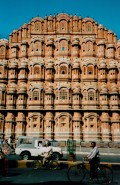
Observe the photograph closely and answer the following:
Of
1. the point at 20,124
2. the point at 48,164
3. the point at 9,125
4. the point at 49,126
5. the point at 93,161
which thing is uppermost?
the point at 20,124

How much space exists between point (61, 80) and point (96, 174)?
2950cm

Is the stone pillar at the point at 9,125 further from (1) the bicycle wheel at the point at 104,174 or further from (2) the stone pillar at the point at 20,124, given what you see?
(1) the bicycle wheel at the point at 104,174

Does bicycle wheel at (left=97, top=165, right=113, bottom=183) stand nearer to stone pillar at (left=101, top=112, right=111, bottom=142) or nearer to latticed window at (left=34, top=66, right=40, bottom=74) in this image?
stone pillar at (left=101, top=112, right=111, bottom=142)

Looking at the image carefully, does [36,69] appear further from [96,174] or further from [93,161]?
[96,174]

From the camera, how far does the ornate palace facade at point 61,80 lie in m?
38.9

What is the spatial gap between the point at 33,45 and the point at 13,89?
7754 mm

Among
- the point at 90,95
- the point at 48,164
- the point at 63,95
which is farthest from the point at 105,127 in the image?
the point at 48,164

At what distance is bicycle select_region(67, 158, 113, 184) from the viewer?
11.6 metres

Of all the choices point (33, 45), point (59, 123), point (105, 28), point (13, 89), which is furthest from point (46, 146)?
point (105, 28)

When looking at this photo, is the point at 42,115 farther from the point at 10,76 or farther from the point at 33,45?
the point at 33,45

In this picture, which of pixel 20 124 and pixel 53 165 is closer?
pixel 53 165

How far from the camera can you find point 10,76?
41.5m

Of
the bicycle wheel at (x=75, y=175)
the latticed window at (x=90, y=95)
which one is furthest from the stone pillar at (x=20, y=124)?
the bicycle wheel at (x=75, y=175)

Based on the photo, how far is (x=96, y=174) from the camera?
11.6 metres
